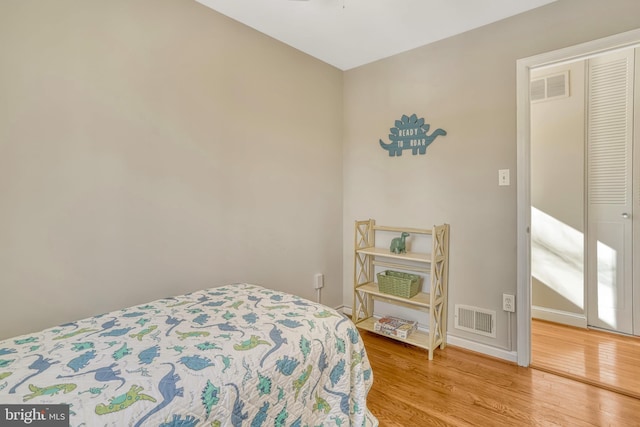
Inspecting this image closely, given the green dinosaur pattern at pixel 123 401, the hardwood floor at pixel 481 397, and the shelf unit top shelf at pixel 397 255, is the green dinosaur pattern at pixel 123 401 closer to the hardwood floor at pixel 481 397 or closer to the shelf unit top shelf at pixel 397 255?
the hardwood floor at pixel 481 397

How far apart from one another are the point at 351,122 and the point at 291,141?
2.48 ft

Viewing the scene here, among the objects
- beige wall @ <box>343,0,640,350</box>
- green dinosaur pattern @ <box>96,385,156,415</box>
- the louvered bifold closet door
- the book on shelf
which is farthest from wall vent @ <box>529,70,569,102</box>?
green dinosaur pattern @ <box>96,385,156,415</box>

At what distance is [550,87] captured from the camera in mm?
2838

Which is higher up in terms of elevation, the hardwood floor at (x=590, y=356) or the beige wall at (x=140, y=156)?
the beige wall at (x=140, y=156)

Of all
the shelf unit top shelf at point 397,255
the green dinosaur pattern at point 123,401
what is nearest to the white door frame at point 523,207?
the shelf unit top shelf at point 397,255

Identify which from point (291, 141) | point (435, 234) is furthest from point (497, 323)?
point (291, 141)

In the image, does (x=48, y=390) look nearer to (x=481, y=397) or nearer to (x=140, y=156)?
(x=140, y=156)

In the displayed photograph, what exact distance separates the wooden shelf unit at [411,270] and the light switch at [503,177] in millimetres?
489

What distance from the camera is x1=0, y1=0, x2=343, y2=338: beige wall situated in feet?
4.51

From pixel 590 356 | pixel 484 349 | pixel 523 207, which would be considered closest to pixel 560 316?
pixel 590 356

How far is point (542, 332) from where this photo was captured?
8.80 ft

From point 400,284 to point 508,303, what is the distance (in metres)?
0.73

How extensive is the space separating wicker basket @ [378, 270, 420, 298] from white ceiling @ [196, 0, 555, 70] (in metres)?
1.85

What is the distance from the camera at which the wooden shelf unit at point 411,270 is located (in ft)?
7.52
